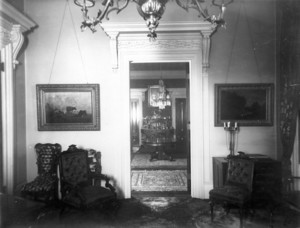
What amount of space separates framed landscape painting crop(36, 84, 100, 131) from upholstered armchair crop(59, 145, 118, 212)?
83cm

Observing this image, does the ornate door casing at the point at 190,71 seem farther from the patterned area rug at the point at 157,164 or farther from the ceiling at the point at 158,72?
the ceiling at the point at 158,72

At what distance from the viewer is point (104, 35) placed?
4.89m

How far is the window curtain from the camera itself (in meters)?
4.16

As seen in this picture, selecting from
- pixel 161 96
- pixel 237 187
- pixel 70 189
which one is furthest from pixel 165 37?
pixel 161 96

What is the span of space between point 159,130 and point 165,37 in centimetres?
522

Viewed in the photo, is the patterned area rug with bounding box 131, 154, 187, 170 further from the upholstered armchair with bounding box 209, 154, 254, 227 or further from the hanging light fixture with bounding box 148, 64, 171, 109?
the upholstered armchair with bounding box 209, 154, 254, 227

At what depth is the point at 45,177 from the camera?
4242 millimetres

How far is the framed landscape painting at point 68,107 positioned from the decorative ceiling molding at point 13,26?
82 centimetres

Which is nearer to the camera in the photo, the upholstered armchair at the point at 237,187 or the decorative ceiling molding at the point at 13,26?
the upholstered armchair at the point at 237,187

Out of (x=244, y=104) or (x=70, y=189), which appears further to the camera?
(x=244, y=104)

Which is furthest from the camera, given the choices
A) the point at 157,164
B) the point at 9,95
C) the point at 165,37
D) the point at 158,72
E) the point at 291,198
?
the point at 158,72

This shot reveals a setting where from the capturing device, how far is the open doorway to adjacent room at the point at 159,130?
611 cm

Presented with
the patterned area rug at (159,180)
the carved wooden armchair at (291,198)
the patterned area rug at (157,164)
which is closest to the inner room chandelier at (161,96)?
the patterned area rug at (157,164)

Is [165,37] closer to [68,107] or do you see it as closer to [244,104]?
[244,104]
